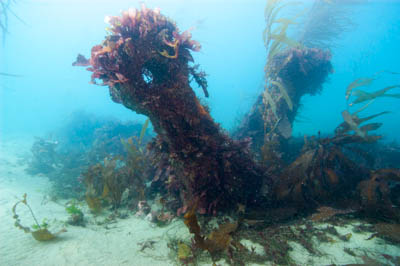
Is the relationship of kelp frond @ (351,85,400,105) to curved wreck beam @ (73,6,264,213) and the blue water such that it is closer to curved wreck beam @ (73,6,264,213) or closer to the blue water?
curved wreck beam @ (73,6,264,213)

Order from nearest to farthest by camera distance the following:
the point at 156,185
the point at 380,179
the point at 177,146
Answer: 1. the point at 177,146
2. the point at 380,179
3. the point at 156,185

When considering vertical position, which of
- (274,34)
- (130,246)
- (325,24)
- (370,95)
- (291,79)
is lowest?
(130,246)

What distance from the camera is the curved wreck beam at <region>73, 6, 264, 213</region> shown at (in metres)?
2.84

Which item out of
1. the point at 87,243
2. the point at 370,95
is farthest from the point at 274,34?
the point at 87,243

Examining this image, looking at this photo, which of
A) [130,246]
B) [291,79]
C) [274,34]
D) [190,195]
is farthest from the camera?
[291,79]

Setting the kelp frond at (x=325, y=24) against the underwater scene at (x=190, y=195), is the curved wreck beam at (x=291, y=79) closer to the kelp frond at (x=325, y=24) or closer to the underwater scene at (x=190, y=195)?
the underwater scene at (x=190, y=195)

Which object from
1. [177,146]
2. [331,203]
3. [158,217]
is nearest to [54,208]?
[158,217]

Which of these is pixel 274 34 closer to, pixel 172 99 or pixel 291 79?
pixel 291 79

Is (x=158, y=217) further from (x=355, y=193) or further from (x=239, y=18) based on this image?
(x=239, y=18)

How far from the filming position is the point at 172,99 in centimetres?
289

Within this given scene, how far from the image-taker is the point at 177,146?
2914 mm

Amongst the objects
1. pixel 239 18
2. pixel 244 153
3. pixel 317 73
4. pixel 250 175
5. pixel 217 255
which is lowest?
pixel 217 255

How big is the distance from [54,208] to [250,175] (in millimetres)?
4793

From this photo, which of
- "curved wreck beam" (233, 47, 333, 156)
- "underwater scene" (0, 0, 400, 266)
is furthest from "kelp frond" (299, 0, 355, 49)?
"underwater scene" (0, 0, 400, 266)
